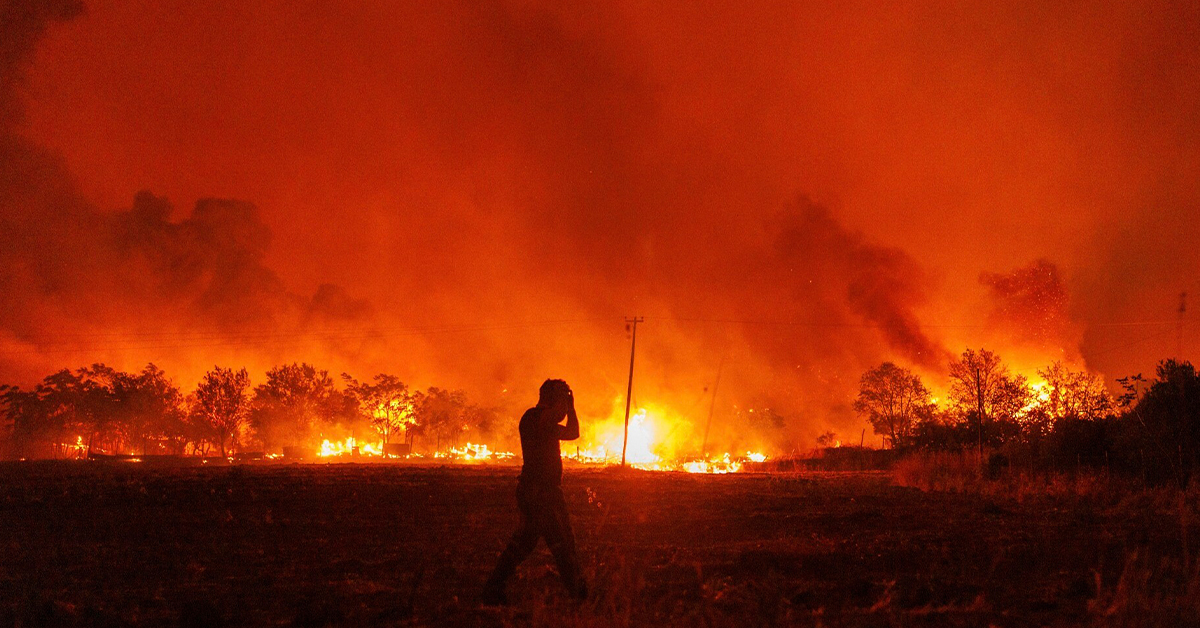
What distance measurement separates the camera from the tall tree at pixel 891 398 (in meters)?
78.8

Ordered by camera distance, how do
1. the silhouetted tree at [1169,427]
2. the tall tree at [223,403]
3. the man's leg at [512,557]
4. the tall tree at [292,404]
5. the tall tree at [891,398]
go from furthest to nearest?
the tall tree at [292,404], the tall tree at [891,398], the tall tree at [223,403], the silhouetted tree at [1169,427], the man's leg at [512,557]

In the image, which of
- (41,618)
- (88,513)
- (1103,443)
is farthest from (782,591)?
(1103,443)

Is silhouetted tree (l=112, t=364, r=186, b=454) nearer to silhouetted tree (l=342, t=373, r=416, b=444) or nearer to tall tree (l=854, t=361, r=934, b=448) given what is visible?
silhouetted tree (l=342, t=373, r=416, b=444)

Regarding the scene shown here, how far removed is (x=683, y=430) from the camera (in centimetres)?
8562

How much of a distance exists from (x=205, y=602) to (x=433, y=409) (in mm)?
89349

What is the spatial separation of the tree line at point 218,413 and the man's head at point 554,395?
7340 cm

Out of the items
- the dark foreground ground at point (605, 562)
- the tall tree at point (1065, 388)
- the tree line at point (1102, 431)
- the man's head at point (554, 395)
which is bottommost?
the dark foreground ground at point (605, 562)

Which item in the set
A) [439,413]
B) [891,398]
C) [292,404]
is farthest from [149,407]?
[891,398]

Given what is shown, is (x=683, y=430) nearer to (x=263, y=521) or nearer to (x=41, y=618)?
(x=263, y=521)

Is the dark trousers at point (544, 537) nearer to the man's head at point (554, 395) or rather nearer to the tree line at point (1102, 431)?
the man's head at point (554, 395)

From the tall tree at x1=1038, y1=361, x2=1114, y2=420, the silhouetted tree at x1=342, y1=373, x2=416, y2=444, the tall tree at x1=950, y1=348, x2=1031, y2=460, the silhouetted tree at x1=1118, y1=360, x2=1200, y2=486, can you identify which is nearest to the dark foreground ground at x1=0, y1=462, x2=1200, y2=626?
the silhouetted tree at x1=1118, y1=360, x2=1200, y2=486

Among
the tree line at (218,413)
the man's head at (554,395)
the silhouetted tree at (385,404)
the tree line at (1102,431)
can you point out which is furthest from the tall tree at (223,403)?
the man's head at (554,395)

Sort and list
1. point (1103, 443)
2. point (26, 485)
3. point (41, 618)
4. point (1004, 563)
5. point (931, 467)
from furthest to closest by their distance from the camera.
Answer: point (931, 467), point (1103, 443), point (26, 485), point (1004, 563), point (41, 618)

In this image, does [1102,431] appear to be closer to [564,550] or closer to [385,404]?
[564,550]
